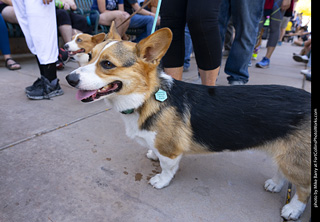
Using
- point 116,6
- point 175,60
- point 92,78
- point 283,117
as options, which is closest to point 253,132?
point 283,117

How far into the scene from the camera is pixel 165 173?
1831mm

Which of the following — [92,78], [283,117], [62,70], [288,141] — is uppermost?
[92,78]

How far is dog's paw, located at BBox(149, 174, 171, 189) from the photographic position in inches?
70.9

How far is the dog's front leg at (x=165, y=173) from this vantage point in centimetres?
178

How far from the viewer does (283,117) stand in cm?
156

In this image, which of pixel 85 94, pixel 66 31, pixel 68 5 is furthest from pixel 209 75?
pixel 68 5

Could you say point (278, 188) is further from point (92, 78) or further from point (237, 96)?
point (92, 78)

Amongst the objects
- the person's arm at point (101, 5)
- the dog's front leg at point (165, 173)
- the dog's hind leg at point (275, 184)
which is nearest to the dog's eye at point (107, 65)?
the dog's front leg at point (165, 173)

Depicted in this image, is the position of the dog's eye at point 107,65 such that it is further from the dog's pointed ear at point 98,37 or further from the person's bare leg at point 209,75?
the dog's pointed ear at point 98,37

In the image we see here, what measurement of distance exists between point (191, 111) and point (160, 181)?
63cm

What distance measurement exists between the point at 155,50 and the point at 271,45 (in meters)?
5.39

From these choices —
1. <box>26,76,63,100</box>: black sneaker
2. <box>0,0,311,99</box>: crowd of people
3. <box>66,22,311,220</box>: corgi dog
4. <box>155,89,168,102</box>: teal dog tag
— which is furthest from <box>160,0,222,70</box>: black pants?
<box>26,76,63,100</box>: black sneaker

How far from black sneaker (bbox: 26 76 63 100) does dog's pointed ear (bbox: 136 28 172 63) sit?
7.13 ft

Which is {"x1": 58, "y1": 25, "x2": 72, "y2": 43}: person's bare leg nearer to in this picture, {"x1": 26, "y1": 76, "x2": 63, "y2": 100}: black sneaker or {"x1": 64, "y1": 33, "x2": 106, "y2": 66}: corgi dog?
{"x1": 64, "y1": 33, "x2": 106, "y2": 66}: corgi dog
